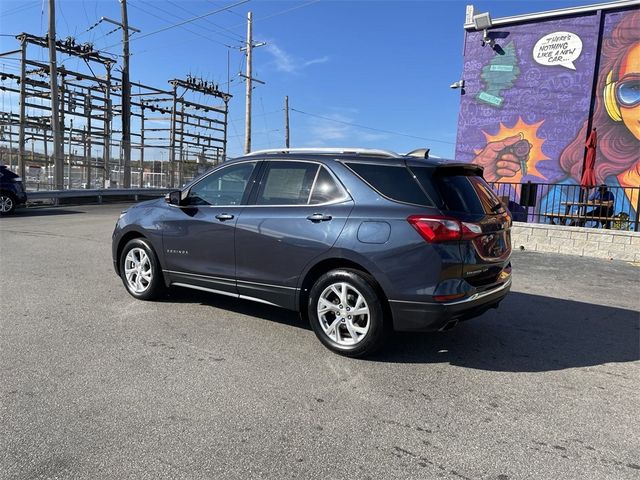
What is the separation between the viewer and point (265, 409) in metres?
3.32

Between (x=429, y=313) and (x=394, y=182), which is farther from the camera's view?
(x=394, y=182)

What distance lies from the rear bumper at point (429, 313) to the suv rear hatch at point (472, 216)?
19 centimetres

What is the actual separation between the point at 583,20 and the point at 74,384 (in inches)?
586

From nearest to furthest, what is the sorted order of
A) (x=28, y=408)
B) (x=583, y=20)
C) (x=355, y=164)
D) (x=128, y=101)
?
(x=28, y=408)
(x=355, y=164)
(x=583, y=20)
(x=128, y=101)

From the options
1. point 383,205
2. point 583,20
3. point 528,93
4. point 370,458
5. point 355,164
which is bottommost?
point 370,458

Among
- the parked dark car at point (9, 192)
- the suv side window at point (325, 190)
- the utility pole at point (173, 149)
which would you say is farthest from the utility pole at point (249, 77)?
the suv side window at point (325, 190)

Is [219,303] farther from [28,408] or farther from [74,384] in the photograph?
[28,408]

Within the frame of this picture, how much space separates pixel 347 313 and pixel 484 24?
13.3 m

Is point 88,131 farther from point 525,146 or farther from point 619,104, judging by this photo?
point 619,104

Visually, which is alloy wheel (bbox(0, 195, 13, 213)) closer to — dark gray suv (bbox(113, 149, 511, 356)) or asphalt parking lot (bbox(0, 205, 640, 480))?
asphalt parking lot (bbox(0, 205, 640, 480))

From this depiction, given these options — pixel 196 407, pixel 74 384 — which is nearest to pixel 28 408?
pixel 74 384

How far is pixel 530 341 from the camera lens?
16.0 ft

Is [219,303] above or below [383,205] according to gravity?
below

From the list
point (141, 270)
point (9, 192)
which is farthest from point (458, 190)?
point (9, 192)
